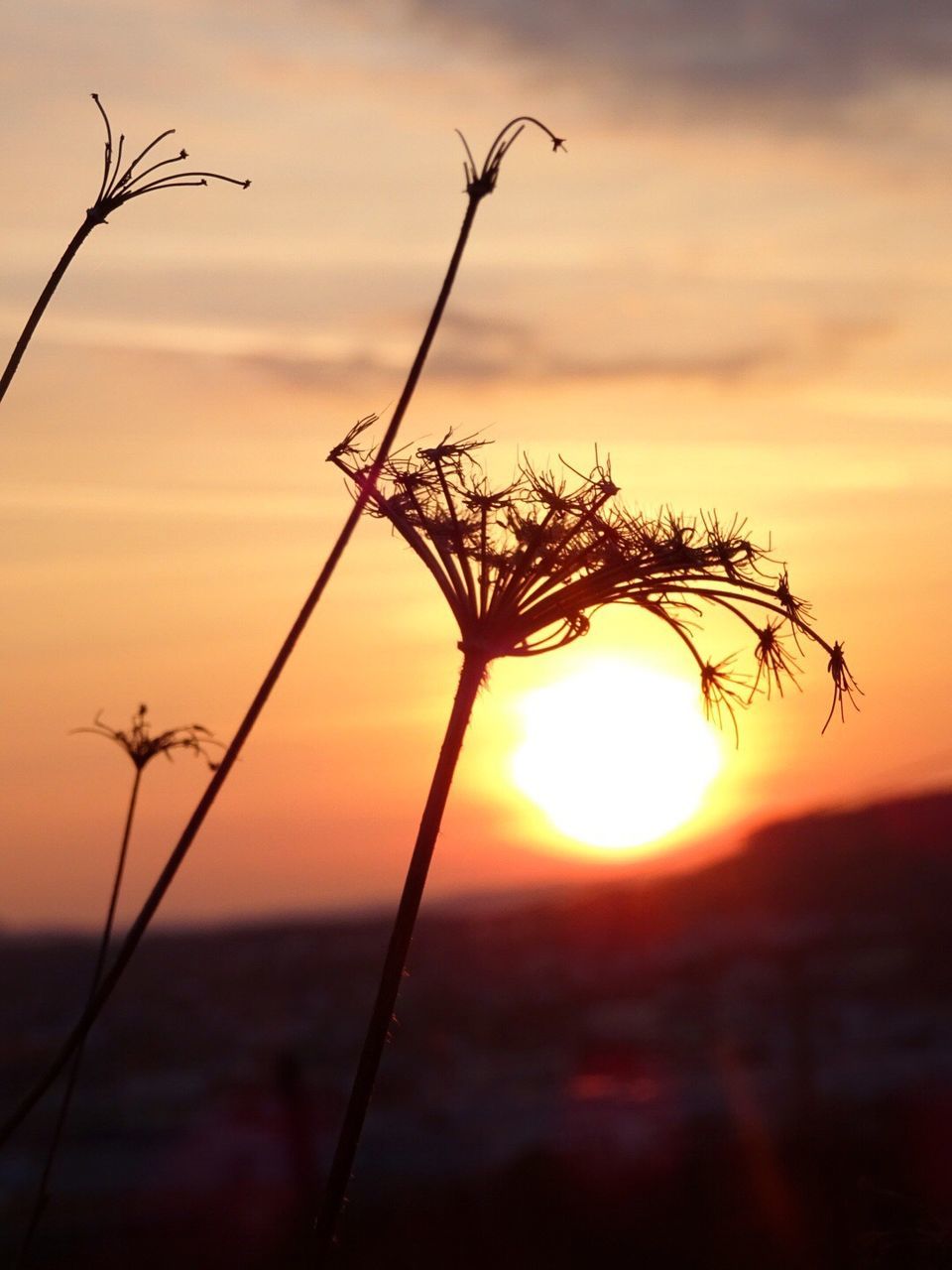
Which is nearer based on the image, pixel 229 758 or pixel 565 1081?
pixel 229 758

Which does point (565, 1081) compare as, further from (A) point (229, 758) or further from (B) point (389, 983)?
(A) point (229, 758)

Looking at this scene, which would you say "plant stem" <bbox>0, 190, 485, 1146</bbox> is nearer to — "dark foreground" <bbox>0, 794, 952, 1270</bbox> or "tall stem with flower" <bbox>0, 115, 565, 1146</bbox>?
"tall stem with flower" <bbox>0, 115, 565, 1146</bbox>

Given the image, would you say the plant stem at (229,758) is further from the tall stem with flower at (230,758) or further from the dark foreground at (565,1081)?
the dark foreground at (565,1081)

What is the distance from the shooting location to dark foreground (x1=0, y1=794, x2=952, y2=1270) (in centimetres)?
2361

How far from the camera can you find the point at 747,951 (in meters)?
59.2

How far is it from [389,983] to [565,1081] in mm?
43592

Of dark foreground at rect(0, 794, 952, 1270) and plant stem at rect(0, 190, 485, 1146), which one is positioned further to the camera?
dark foreground at rect(0, 794, 952, 1270)

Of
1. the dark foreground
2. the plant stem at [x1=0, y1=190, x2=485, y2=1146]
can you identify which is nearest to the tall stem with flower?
the plant stem at [x1=0, y1=190, x2=485, y2=1146]

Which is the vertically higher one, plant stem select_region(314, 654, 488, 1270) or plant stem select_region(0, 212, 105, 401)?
plant stem select_region(0, 212, 105, 401)

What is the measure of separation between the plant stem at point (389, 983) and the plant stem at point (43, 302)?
2448 millimetres

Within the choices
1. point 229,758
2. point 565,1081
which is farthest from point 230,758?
point 565,1081

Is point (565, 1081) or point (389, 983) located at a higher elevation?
point (565, 1081)

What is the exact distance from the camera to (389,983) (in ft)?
20.8

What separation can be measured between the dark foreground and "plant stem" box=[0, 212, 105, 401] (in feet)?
14.6
